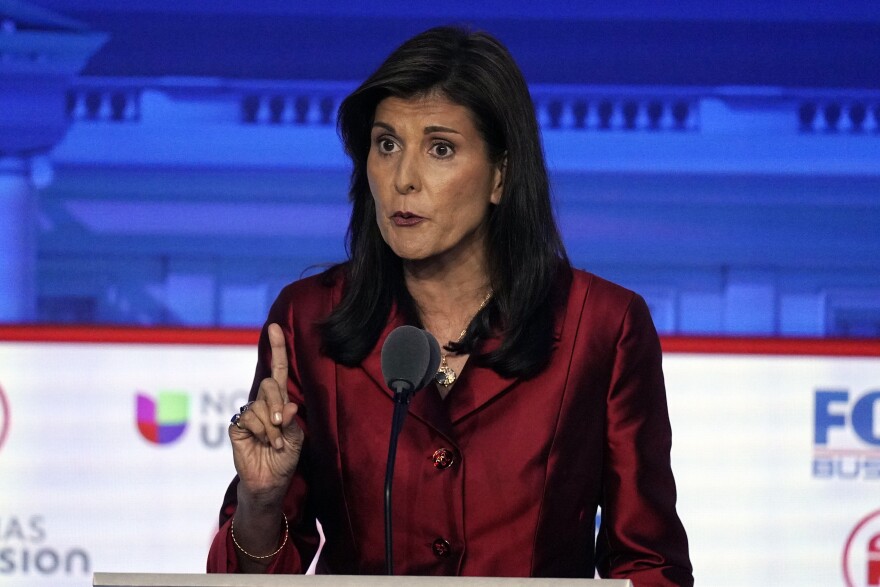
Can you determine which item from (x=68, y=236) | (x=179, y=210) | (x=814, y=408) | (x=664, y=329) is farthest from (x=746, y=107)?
(x=68, y=236)

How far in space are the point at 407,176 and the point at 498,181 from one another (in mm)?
193

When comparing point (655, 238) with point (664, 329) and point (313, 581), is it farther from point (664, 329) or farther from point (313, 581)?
point (313, 581)

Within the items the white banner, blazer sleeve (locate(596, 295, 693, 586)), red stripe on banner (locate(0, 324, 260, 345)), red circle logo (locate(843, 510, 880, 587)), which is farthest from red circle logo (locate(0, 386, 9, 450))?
red circle logo (locate(843, 510, 880, 587))

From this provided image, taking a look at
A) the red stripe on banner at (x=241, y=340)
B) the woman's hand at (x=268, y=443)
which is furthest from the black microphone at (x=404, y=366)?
the red stripe on banner at (x=241, y=340)

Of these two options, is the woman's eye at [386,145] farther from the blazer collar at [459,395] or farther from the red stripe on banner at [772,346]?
the red stripe on banner at [772,346]

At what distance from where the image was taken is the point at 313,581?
1.09m

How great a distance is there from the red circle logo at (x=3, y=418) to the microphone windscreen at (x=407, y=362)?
1.31 m

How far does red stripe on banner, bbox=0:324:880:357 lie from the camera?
7.71ft

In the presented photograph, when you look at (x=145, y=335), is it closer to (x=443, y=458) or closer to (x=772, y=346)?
(x=443, y=458)

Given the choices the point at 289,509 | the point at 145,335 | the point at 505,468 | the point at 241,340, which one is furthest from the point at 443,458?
the point at 145,335

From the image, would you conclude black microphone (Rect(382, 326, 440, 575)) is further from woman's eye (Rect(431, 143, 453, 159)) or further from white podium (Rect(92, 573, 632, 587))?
woman's eye (Rect(431, 143, 453, 159))

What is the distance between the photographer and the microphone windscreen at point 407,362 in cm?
134

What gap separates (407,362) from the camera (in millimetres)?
1345

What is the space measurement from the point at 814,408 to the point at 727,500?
0.81ft
